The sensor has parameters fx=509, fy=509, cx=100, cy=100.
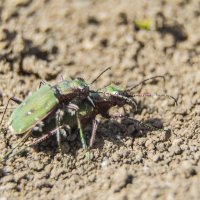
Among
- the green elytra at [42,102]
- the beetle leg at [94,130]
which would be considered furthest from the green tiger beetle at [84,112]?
the green elytra at [42,102]

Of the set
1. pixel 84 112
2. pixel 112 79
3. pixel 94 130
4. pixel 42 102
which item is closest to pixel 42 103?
pixel 42 102

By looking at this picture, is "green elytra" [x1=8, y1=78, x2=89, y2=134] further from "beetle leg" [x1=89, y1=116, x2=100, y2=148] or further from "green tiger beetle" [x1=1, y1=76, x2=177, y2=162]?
"beetle leg" [x1=89, y1=116, x2=100, y2=148]

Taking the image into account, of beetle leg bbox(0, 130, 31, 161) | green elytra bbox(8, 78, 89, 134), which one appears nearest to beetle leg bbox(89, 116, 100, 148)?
green elytra bbox(8, 78, 89, 134)

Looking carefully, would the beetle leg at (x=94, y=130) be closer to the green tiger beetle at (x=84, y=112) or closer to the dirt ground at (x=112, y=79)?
the green tiger beetle at (x=84, y=112)

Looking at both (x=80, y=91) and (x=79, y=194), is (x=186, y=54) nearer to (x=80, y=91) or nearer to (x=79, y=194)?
(x=80, y=91)

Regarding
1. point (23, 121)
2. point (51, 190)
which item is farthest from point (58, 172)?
point (23, 121)

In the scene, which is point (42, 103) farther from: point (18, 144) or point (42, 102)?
point (18, 144)
